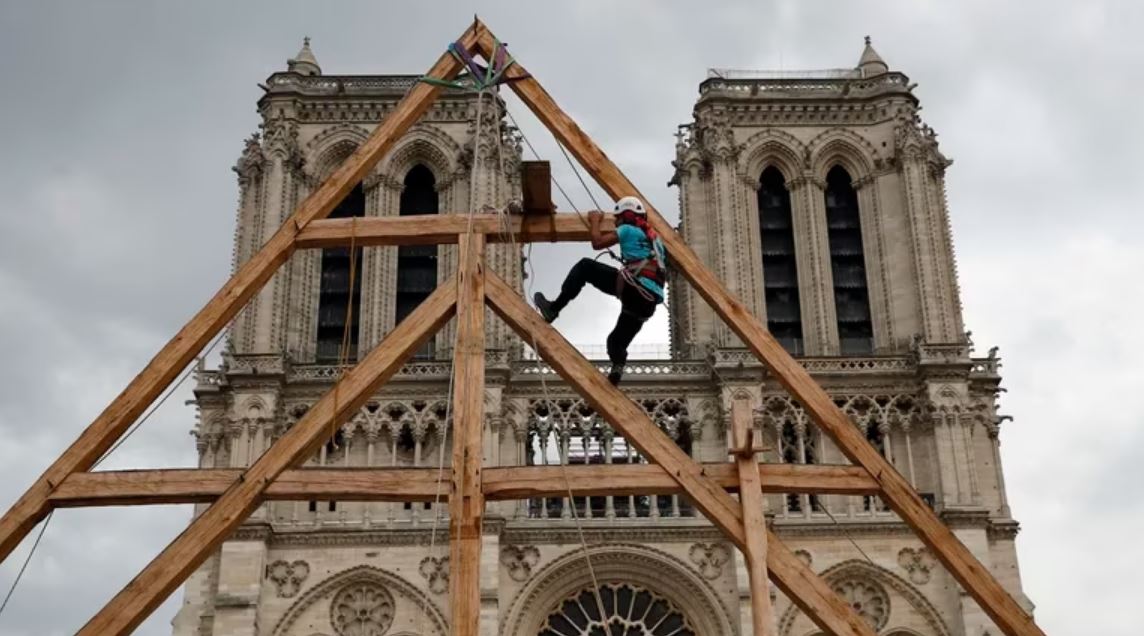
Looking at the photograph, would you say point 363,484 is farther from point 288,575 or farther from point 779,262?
point 779,262

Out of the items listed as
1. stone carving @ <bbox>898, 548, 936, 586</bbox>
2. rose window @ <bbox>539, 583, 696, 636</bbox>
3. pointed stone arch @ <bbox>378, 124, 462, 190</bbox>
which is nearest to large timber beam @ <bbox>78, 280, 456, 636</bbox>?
rose window @ <bbox>539, 583, 696, 636</bbox>

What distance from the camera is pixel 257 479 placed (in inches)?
452

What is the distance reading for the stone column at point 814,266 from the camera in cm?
3584

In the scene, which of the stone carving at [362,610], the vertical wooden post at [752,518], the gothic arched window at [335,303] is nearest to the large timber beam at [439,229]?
the vertical wooden post at [752,518]

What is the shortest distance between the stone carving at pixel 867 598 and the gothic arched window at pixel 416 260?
11.7 m

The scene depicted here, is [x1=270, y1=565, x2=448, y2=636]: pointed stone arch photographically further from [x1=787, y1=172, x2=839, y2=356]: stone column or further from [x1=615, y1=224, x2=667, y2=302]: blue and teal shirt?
[x1=615, y1=224, x2=667, y2=302]: blue and teal shirt

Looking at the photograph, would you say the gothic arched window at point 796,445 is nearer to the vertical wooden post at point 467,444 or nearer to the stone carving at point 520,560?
the stone carving at point 520,560

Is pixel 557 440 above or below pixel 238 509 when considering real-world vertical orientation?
above

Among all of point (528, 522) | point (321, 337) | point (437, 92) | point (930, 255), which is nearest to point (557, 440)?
point (528, 522)

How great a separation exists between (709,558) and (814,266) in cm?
862

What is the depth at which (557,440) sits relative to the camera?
33.3m

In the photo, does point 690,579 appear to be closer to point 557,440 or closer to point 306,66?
point 557,440

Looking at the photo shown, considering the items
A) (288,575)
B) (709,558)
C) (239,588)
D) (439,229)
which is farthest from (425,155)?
(439,229)

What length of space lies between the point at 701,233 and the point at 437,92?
24.2 meters
